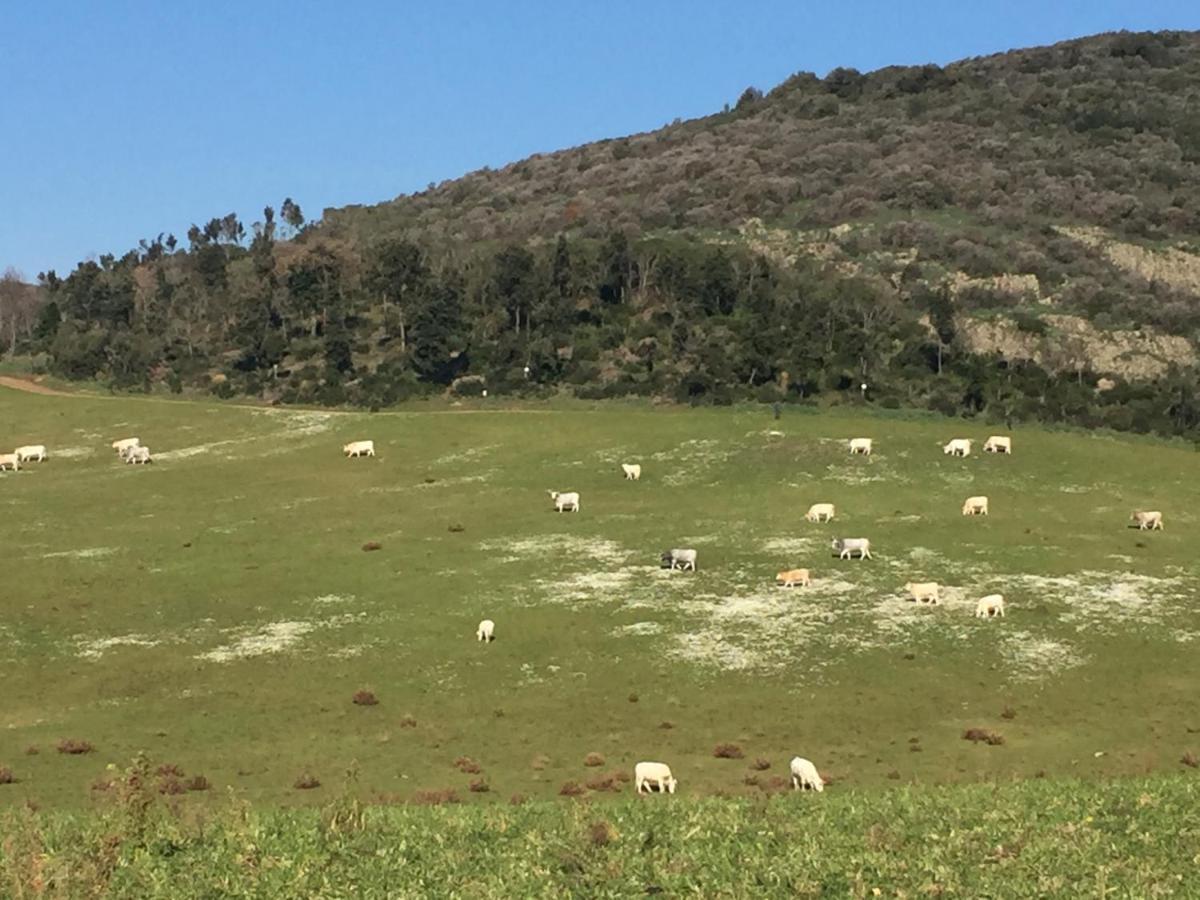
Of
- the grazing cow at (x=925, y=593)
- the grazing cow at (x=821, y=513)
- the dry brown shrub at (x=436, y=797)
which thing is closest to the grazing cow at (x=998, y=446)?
the grazing cow at (x=821, y=513)

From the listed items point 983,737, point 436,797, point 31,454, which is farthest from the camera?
point 31,454

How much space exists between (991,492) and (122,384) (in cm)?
8384

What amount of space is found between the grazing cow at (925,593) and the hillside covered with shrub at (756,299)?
49.9 meters

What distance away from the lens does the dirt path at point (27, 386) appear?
114m

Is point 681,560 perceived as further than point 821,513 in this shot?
No

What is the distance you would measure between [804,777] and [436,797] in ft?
26.8

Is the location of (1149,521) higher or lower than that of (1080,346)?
lower

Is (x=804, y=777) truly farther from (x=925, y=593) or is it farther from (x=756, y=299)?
(x=756, y=299)

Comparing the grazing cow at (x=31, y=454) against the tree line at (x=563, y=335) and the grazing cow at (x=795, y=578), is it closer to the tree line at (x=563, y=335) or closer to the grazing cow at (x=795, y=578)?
the tree line at (x=563, y=335)

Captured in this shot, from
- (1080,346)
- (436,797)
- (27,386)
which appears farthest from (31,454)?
(1080,346)

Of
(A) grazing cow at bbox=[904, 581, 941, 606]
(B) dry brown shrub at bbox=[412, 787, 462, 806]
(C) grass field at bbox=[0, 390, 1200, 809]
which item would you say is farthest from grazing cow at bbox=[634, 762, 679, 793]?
(A) grazing cow at bbox=[904, 581, 941, 606]

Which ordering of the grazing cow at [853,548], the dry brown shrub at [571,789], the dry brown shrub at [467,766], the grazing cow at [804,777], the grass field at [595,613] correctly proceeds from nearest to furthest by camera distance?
the grazing cow at [804,777] → the dry brown shrub at [571,789] → the dry brown shrub at [467,766] → the grass field at [595,613] → the grazing cow at [853,548]

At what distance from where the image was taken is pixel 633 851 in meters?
18.7

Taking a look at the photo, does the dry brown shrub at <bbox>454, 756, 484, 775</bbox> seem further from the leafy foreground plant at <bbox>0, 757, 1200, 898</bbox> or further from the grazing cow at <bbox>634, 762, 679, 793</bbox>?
the leafy foreground plant at <bbox>0, 757, 1200, 898</bbox>
